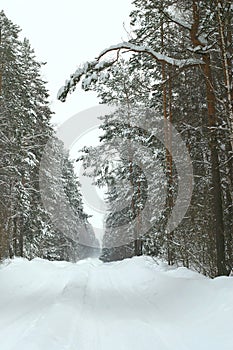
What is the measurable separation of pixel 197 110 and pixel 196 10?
11.7ft

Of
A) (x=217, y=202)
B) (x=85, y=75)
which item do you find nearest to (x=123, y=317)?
(x=217, y=202)

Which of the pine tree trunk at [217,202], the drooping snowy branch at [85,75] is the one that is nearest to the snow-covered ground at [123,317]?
the pine tree trunk at [217,202]

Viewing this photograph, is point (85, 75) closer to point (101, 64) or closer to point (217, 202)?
point (101, 64)

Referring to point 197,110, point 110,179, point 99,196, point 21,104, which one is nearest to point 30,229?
point 110,179

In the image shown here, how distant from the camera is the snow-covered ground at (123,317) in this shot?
495 centimetres

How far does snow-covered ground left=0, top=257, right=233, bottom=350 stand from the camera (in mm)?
4953

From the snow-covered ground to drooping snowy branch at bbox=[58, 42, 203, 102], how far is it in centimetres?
556

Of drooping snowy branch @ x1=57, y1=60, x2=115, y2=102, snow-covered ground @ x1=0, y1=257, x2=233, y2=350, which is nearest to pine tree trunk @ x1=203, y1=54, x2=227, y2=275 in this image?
snow-covered ground @ x1=0, y1=257, x2=233, y2=350

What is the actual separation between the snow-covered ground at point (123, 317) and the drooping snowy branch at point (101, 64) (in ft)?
18.3

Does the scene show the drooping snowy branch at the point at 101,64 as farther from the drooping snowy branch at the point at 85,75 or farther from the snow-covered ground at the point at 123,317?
the snow-covered ground at the point at 123,317

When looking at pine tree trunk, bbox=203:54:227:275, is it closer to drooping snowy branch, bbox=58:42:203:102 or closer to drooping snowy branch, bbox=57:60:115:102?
drooping snowy branch, bbox=58:42:203:102

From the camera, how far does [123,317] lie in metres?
6.76

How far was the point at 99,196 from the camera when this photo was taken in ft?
175

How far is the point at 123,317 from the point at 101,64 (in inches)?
249
